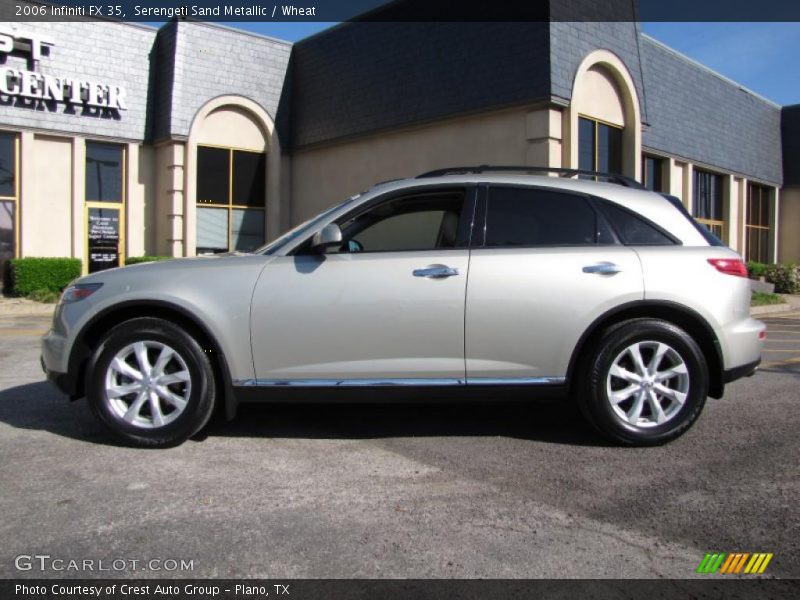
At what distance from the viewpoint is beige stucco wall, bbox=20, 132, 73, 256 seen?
53.5ft

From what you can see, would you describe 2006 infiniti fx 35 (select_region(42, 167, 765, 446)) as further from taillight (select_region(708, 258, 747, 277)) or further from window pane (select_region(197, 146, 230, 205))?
window pane (select_region(197, 146, 230, 205))

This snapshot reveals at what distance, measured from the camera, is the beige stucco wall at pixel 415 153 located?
1344 centimetres

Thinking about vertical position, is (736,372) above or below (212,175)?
below

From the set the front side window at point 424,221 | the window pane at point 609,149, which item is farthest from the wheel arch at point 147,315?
the window pane at point 609,149

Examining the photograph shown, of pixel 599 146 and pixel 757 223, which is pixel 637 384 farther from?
pixel 757 223

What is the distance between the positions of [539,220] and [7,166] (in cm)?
1566

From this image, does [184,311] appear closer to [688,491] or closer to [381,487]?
[381,487]

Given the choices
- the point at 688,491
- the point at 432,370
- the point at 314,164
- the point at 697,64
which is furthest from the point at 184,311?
the point at 697,64

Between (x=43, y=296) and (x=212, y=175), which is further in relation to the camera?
(x=212, y=175)

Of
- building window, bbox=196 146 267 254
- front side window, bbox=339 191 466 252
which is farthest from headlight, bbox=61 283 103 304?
building window, bbox=196 146 267 254

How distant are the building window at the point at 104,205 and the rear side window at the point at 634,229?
15410 millimetres

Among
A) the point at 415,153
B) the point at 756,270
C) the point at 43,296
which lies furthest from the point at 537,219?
the point at 756,270

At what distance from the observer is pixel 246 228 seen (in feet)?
63.1

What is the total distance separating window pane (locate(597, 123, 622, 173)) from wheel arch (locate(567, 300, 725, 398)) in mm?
10766
